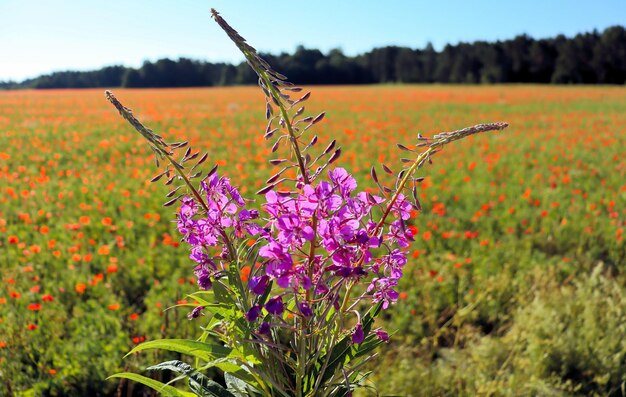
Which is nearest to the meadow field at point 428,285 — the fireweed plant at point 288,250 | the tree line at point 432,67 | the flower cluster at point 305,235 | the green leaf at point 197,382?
the green leaf at point 197,382

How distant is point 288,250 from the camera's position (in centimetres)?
107

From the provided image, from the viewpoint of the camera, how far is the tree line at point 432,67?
59.6 m

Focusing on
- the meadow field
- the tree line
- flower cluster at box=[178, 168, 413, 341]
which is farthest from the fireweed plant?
the tree line

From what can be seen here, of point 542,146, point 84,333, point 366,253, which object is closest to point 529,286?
point 84,333

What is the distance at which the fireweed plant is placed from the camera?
39.9 inches

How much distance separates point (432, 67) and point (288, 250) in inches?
2829

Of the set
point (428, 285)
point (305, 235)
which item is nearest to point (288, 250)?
point (305, 235)

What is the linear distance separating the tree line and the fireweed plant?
56.6m

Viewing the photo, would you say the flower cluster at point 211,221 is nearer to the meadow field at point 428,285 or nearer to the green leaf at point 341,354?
the green leaf at point 341,354

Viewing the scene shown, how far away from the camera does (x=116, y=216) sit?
5.24 meters

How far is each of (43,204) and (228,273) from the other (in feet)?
16.5

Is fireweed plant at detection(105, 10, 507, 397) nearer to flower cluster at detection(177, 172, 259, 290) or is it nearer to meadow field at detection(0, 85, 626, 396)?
flower cluster at detection(177, 172, 259, 290)

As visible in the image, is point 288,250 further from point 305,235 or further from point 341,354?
point 341,354

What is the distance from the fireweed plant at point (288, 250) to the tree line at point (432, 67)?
56.6m
